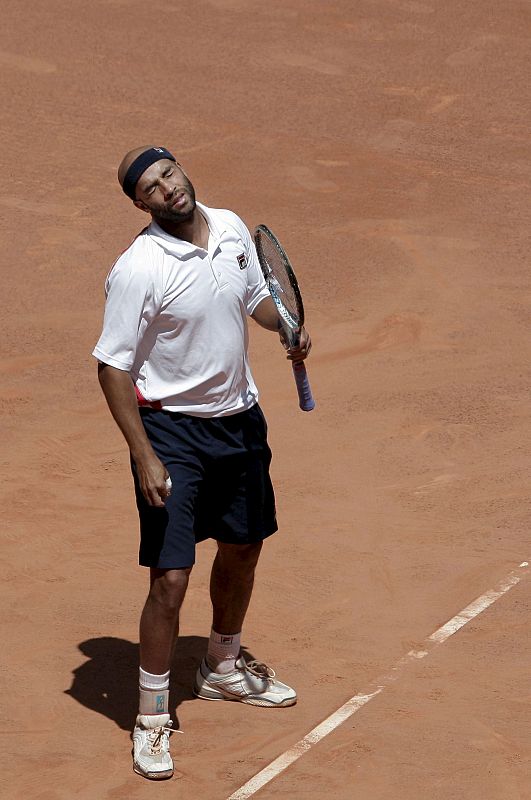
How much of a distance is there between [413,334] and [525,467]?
2.21m

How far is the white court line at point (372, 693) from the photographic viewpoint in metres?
5.81

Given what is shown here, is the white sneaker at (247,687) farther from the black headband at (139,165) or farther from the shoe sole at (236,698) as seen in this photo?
the black headband at (139,165)

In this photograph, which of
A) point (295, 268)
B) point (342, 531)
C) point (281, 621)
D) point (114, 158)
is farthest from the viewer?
point (114, 158)

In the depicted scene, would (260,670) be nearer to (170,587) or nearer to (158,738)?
(158,738)

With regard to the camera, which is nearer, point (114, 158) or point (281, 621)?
point (281, 621)

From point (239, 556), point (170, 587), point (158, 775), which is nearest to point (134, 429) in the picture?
point (170, 587)

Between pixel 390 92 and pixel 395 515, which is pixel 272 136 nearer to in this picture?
pixel 390 92

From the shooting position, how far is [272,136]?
46.0ft

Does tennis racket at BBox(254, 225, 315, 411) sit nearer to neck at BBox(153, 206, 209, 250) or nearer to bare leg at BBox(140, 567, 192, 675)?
neck at BBox(153, 206, 209, 250)

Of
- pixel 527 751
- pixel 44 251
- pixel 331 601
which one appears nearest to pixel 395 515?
pixel 331 601

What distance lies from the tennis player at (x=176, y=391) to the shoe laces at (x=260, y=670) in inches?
21.4

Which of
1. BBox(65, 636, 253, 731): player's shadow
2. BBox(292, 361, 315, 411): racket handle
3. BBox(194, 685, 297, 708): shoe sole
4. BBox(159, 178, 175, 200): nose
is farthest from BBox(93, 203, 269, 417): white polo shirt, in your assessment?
BBox(65, 636, 253, 731): player's shadow

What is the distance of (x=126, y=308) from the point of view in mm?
5508

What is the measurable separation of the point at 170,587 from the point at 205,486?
47 centimetres
